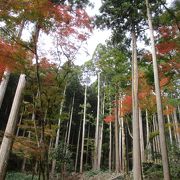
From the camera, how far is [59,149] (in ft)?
56.1

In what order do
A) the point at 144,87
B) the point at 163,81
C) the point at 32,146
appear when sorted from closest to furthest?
the point at 32,146 < the point at 163,81 < the point at 144,87

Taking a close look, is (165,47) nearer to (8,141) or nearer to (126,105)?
(126,105)

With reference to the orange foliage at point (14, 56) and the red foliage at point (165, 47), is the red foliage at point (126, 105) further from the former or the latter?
the orange foliage at point (14, 56)

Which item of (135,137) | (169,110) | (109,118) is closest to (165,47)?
(135,137)

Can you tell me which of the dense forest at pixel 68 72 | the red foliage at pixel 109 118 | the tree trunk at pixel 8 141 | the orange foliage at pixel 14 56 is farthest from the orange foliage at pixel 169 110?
the orange foliage at pixel 14 56

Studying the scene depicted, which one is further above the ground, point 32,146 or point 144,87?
point 144,87

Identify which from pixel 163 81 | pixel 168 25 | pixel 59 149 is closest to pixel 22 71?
pixel 168 25

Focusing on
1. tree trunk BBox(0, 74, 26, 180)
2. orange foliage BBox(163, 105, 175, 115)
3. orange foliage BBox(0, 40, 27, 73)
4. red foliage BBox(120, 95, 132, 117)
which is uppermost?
orange foliage BBox(163, 105, 175, 115)

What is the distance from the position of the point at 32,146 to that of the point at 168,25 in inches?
297

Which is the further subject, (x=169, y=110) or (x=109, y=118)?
(x=109, y=118)

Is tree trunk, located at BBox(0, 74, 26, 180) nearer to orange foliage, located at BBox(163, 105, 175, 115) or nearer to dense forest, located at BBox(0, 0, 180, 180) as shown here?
dense forest, located at BBox(0, 0, 180, 180)

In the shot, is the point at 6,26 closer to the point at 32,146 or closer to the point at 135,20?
the point at 32,146

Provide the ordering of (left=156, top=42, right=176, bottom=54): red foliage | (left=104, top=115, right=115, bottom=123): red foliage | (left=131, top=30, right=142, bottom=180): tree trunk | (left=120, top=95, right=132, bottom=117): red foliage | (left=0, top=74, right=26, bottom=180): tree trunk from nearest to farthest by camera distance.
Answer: (left=0, top=74, right=26, bottom=180): tree trunk → (left=131, top=30, right=142, bottom=180): tree trunk → (left=156, top=42, right=176, bottom=54): red foliage → (left=120, top=95, right=132, bottom=117): red foliage → (left=104, top=115, right=115, bottom=123): red foliage

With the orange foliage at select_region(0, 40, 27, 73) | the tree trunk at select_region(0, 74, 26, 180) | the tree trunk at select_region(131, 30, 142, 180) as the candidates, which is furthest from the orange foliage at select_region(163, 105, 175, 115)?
the orange foliage at select_region(0, 40, 27, 73)
